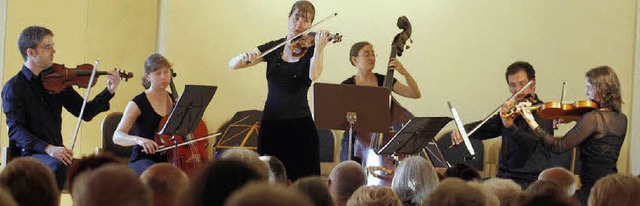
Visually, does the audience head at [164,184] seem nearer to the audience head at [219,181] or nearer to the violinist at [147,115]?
the audience head at [219,181]

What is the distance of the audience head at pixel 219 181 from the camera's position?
2.41 metres

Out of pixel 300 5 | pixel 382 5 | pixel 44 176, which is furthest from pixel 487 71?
pixel 44 176

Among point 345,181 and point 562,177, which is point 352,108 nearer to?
point 562,177

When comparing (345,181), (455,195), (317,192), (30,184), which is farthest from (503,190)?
(30,184)

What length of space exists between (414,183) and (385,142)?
2127 millimetres

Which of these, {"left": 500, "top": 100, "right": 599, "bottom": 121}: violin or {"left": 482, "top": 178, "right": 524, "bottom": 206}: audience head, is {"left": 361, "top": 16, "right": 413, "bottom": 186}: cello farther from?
{"left": 482, "top": 178, "right": 524, "bottom": 206}: audience head

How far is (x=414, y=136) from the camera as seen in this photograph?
6.44 meters

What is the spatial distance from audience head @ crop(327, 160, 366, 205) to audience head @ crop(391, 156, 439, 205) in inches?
7.8

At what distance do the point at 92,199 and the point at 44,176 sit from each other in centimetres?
66

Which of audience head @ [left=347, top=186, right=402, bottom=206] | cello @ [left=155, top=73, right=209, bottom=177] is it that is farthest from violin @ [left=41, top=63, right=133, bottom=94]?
audience head @ [left=347, top=186, right=402, bottom=206]

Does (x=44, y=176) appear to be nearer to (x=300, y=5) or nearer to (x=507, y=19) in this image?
(x=300, y=5)

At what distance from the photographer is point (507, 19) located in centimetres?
883

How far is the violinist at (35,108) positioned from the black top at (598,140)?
9.75 feet

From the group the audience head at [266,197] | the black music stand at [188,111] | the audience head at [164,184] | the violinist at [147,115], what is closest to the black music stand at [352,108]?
the black music stand at [188,111]
